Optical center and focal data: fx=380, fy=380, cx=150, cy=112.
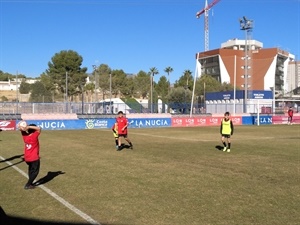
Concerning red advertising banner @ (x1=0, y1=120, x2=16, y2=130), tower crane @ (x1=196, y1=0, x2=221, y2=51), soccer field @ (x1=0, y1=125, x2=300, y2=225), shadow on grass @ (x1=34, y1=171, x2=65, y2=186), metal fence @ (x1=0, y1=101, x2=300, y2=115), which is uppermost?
tower crane @ (x1=196, y1=0, x2=221, y2=51)

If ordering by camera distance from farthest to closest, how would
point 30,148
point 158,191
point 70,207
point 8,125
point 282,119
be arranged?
point 282,119
point 8,125
point 30,148
point 158,191
point 70,207

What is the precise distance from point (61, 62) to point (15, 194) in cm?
8228

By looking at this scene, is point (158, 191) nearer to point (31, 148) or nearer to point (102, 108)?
point (31, 148)

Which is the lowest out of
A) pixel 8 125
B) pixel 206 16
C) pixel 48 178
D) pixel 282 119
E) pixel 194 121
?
pixel 48 178

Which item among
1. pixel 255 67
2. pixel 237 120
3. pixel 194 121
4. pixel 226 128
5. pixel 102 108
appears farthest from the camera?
pixel 255 67

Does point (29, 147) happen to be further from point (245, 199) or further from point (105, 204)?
point (245, 199)

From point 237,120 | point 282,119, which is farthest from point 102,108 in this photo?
point 282,119

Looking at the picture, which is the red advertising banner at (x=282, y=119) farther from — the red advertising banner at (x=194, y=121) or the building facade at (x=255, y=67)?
the building facade at (x=255, y=67)

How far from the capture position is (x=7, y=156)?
15914 mm

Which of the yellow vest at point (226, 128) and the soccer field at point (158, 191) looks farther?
the yellow vest at point (226, 128)

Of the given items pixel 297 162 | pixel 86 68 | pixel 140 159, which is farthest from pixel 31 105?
pixel 86 68

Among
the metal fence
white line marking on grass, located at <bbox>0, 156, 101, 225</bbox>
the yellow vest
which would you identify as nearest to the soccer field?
white line marking on grass, located at <bbox>0, 156, 101, 225</bbox>

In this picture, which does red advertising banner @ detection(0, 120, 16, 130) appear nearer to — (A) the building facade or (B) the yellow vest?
(B) the yellow vest

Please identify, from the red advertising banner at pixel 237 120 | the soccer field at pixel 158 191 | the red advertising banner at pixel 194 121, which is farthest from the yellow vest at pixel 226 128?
the red advertising banner at pixel 237 120
